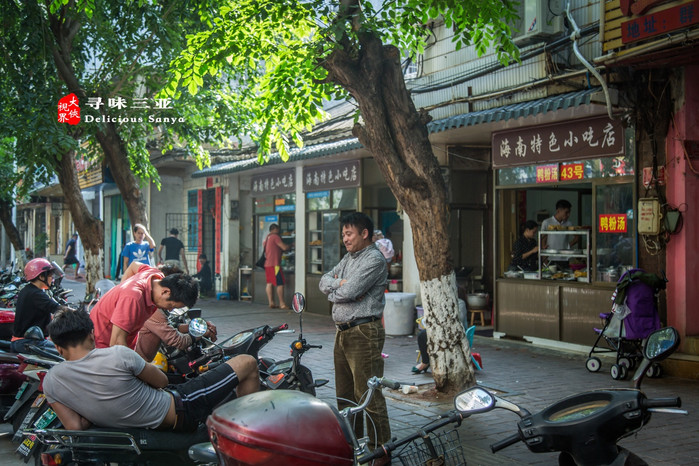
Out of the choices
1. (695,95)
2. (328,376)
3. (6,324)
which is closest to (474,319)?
(328,376)

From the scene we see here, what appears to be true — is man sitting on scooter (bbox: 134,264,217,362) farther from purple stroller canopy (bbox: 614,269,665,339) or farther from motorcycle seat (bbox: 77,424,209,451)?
purple stroller canopy (bbox: 614,269,665,339)

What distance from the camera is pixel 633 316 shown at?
7.82 meters

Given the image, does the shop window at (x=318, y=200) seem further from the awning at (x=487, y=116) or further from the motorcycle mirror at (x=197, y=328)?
the motorcycle mirror at (x=197, y=328)

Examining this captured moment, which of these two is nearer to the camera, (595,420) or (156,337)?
(595,420)

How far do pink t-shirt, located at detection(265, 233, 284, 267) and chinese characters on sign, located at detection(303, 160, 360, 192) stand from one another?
1.37 m

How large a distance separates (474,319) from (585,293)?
300 cm

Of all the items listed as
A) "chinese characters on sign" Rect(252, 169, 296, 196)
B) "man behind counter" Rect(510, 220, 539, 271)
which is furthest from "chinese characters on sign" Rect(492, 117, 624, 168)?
"chinese characters on sign" Rect(252, 169, 296, 196)

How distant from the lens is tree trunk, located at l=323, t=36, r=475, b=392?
6.91 meters

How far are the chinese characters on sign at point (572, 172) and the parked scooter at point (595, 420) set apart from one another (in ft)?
23.6

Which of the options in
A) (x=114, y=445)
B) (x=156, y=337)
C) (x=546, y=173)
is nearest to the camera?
(x=114, y=445)

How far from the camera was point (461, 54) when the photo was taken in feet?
38.3

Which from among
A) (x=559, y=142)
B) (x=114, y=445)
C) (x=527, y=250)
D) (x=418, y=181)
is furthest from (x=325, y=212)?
(x=114, y=445)

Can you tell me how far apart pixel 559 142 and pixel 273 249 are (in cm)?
795

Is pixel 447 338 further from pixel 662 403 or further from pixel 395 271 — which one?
pixel 395 271
